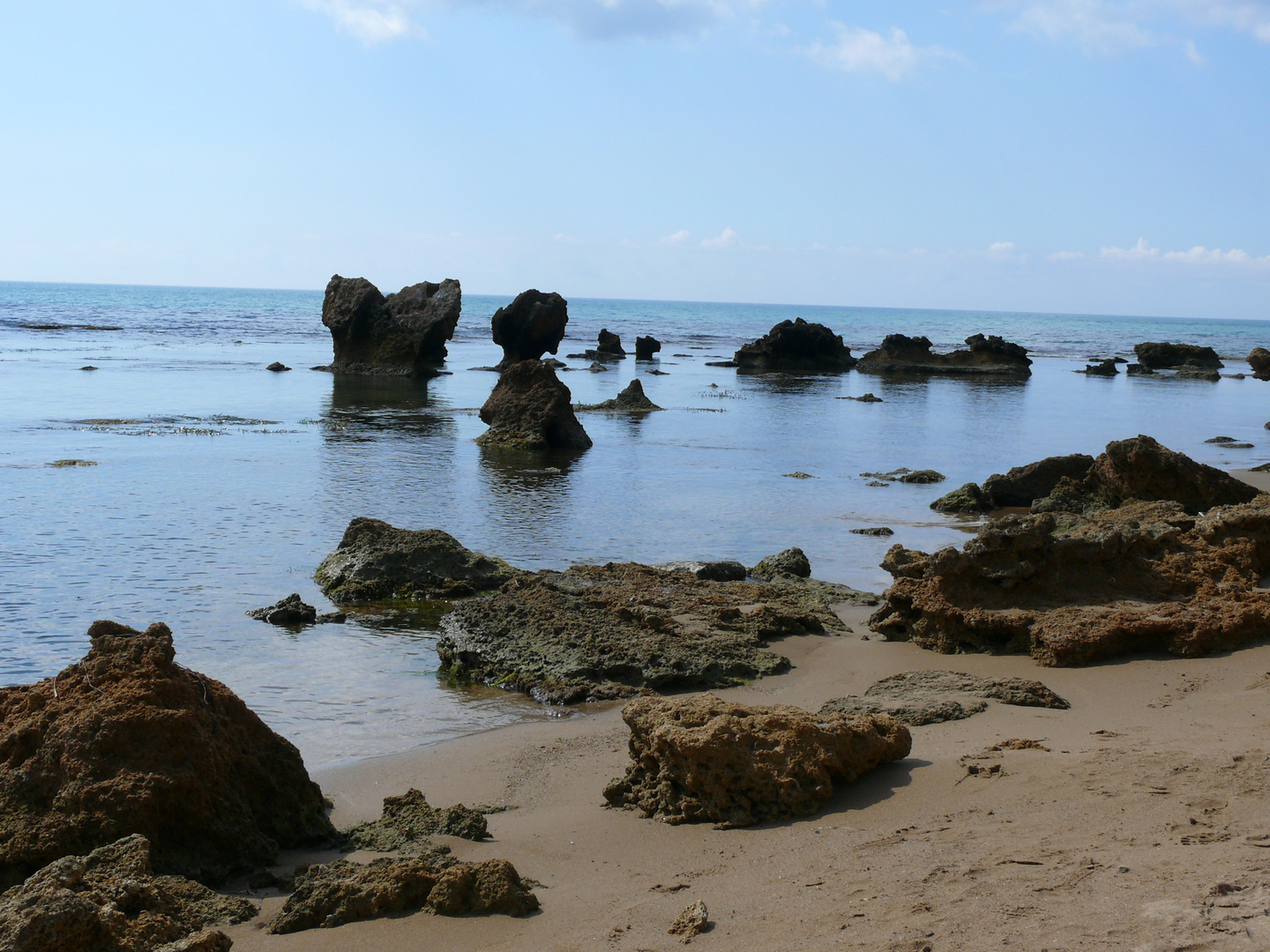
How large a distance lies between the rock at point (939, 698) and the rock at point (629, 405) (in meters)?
23.7

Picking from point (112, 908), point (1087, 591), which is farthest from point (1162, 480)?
point (112, 908)

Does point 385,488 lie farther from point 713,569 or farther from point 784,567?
point 784,567

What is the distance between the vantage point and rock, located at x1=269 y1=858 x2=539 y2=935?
13.2 ft

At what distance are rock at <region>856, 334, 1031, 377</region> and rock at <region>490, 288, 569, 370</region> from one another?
16.3 meters

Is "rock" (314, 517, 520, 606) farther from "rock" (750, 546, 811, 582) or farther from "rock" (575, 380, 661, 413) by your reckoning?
"rock" (575, 380, 661, 413)

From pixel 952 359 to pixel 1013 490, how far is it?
38.8 meters

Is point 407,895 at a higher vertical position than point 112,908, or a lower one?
lower

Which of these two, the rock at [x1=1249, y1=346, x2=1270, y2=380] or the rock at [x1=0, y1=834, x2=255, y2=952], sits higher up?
the rock at [x1=1249, y1=346, x2=1270, y2=380]

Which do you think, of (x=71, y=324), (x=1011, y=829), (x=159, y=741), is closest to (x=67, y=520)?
(x=159, y=741)

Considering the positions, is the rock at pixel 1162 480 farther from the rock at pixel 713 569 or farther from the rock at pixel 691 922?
the rock at pixel 691 922

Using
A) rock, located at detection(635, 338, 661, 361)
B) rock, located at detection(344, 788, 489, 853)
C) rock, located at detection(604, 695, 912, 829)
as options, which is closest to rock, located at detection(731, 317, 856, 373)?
rock, located at detection(635, 338, 661, 361)

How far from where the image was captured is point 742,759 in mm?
4820

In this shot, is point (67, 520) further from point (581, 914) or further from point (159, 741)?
point (581, 914)

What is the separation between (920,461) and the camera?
21.4 m
